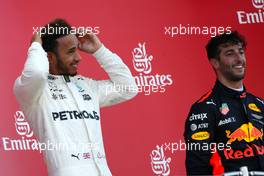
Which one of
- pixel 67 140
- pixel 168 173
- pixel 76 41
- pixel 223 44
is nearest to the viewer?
pixel 67 140

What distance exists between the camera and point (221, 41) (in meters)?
2.71

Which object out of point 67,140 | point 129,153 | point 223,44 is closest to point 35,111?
point 67,140

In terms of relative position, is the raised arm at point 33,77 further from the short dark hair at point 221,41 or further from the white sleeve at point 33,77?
the short dark hair at point 221,41

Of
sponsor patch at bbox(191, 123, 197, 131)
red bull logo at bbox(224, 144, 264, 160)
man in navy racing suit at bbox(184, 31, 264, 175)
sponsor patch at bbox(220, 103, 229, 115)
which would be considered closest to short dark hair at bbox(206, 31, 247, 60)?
man in navy racing suit at bbox(184, 31, 264, 175)

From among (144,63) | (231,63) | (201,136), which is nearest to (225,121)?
(201,136)

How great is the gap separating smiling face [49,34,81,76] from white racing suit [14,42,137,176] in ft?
0.12

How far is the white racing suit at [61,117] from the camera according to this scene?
7.36ft

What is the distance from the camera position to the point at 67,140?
2273 millimetres

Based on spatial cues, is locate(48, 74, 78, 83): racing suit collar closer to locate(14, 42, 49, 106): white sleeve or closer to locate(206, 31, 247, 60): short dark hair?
locate(14, 42, 49, 106): white sleeve

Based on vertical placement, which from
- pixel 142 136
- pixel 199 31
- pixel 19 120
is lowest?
pixel 142 136

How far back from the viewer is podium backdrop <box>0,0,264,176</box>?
Answer: 9.23 feet

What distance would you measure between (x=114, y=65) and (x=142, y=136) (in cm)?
53

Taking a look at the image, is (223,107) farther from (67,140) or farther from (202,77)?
(67,140)

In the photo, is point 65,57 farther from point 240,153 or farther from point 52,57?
point 240,153
